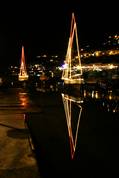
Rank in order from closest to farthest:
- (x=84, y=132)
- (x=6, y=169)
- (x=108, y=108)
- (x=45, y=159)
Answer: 1. (x=6, y=169)
2. (x=45, y=159)
3. (x=84, y=132)
4. (x=108, y=108)

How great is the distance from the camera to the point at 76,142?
32.4 feet

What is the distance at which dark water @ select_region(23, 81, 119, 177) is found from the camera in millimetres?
7414

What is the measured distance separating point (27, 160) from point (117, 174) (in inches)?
80.4

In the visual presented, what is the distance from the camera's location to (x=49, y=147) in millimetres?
9469

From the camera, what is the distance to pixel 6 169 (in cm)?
691

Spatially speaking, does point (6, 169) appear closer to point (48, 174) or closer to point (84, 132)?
point (48, 174)

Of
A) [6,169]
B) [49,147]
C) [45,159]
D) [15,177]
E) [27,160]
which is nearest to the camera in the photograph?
[15,177]

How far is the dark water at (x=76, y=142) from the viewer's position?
7.41 meters

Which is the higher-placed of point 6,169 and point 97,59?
point 97,59

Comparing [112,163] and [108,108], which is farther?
[108,108]

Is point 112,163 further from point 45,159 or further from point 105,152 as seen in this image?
point 45,159

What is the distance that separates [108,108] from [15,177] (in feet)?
40.3

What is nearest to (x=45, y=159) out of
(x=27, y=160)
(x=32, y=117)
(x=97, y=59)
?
(x=27, y=160)

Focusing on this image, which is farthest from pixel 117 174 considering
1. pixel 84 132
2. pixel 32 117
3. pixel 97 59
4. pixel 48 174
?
pixel 97 59
